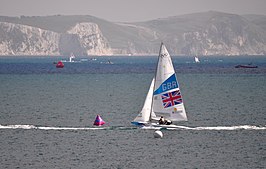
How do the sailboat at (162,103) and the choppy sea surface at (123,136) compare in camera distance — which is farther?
the sailboat at (162,103)

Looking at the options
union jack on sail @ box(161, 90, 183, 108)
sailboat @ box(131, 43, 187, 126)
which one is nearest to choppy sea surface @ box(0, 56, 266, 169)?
sailboat @ box(131, 43, 187, 126)

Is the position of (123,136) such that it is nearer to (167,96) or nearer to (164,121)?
(164,121)

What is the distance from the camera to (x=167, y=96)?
70.1 metres

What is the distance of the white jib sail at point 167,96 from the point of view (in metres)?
68.9

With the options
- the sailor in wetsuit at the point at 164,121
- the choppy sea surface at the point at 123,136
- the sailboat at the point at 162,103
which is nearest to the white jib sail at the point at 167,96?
the sailboat at the point at 162,103

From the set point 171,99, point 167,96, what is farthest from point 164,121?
point 167,96

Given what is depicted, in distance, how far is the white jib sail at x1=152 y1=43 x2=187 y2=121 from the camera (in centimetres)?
6894

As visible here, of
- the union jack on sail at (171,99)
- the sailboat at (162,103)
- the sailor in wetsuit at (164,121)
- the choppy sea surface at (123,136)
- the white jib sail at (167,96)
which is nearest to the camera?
the choppy sea surface at (123,136)

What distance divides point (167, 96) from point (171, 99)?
56 cm

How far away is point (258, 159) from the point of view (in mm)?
56156

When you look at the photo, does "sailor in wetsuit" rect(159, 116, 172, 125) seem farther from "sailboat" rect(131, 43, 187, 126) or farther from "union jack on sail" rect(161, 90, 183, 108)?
"union jack on sail" rect(161, 90, 183, 108)

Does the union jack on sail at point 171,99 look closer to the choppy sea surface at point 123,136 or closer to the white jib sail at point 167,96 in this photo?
the white jib sail at point 167,96

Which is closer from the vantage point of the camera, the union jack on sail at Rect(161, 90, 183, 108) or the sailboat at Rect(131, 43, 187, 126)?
the sailboat at Rect(131, 43, 187, 126)

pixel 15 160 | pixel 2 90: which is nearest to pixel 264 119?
pixel 15 160
